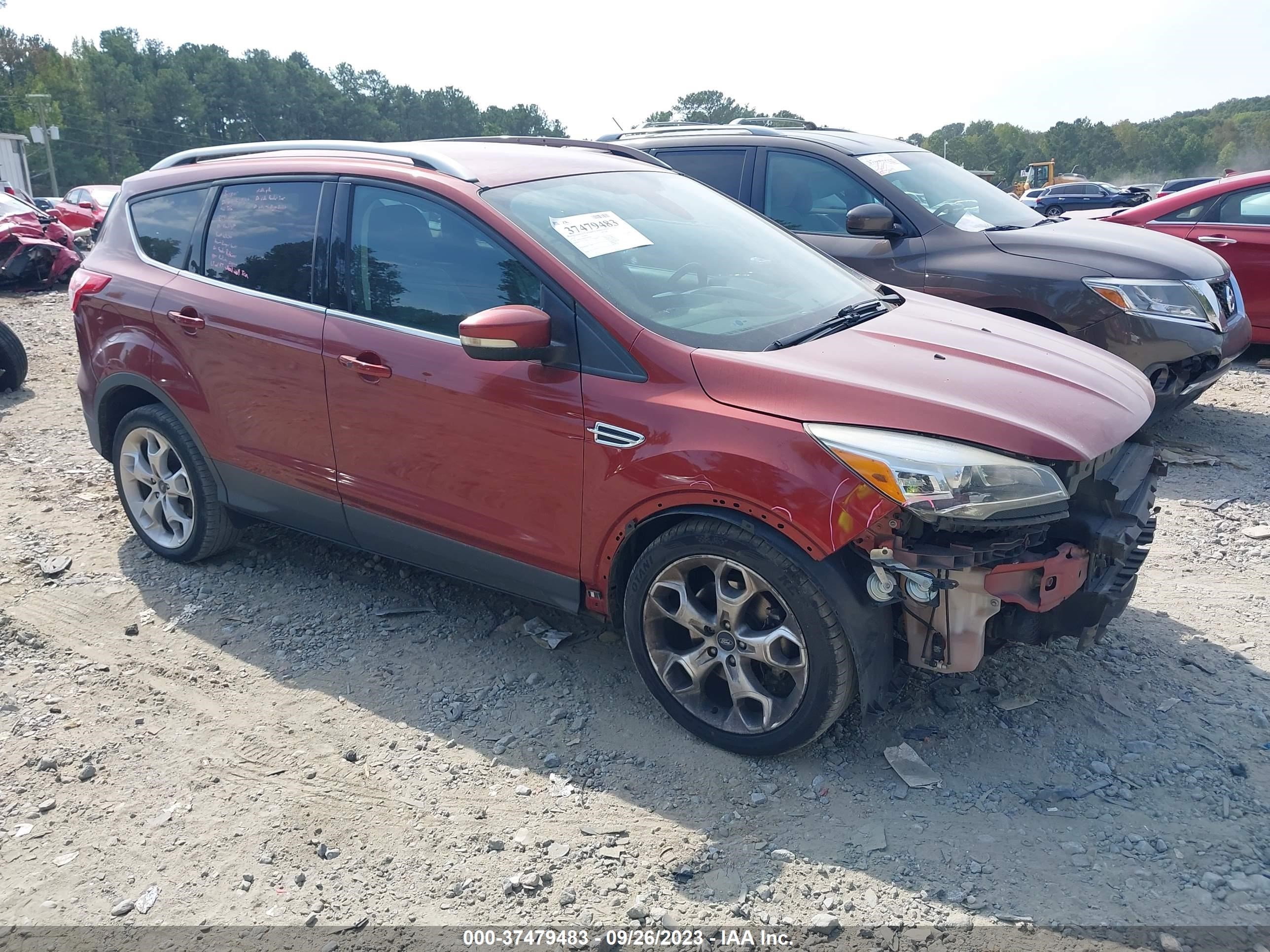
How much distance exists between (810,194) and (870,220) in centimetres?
70

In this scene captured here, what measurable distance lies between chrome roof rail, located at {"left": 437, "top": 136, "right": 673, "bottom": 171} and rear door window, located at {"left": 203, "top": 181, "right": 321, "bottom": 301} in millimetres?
812

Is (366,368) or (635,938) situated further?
(366,368)

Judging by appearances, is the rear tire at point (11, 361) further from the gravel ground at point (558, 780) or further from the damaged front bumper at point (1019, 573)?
the damaged front bumper at point (1019, 573)

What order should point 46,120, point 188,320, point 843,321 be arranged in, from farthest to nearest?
point 46,120 → point 188,320 → point 843,321

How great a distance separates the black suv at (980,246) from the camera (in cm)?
559

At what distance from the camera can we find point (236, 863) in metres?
2.80

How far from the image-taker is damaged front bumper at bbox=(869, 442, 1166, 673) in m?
2.78

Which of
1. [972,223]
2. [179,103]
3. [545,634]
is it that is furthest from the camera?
[179,103]

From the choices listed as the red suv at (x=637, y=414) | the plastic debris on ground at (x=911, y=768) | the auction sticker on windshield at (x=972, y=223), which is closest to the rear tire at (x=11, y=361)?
the red suv at (x=637, y=414)

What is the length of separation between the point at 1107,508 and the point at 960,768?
947 millimetres

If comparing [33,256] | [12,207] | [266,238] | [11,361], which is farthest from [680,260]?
[12,207]

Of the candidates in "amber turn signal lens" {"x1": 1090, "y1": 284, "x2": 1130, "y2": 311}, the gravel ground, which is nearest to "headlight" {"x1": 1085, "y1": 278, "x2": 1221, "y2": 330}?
"amber turn signal lens" {"x1": 1090, "y1": 284, "x2": 1130, "y2": 311}

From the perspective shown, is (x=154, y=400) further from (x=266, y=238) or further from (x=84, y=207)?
(x=84, y=207)

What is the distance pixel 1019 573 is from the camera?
2832 millimetres
